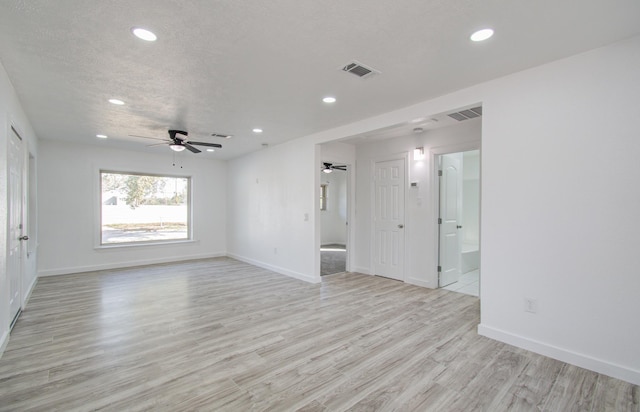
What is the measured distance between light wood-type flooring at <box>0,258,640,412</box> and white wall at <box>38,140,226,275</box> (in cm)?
179

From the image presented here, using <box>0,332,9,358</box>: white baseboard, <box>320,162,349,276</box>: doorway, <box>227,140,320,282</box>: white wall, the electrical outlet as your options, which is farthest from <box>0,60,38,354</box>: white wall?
<box>320,162,349,276</box>: doorway

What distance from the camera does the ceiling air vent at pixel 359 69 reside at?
2.64 meters

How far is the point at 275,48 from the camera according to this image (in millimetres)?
2373

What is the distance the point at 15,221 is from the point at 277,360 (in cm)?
356

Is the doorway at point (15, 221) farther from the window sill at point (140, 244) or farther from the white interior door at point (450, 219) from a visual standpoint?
the white interior door at point (450, 219)

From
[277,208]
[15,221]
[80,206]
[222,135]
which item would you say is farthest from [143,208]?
[15,221]

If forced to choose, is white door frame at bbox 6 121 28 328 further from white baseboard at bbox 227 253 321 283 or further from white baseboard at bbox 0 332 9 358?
white baseboard at bbox 227 253 321 283

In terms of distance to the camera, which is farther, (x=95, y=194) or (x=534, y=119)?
(x=95, y=194)

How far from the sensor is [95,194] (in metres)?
6.21

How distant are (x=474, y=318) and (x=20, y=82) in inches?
222

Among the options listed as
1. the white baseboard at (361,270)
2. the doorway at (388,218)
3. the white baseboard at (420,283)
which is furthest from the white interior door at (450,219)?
the white baseboard at (361,270)

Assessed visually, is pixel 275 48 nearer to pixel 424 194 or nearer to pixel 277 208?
pixel 424 194

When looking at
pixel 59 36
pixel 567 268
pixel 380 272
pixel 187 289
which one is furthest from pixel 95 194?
pixel 567 268

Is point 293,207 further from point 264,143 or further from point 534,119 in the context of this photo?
point 534,119
